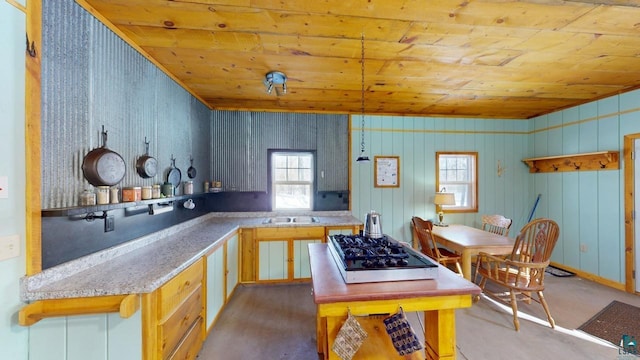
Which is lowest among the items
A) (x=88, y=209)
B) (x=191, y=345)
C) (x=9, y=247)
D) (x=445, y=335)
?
(x=191, y=345)

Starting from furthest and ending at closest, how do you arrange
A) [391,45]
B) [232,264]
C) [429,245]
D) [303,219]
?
[303,219]
[429,245]
[232,264]
[391,45]

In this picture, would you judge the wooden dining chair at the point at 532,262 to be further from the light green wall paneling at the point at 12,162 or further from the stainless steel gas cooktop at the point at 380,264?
the light green wall paneling at the point at 12,162

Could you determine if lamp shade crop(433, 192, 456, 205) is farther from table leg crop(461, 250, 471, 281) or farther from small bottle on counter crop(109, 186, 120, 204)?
small bottle on counter crop(109, 186, 120, 204)

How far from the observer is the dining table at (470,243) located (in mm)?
2709

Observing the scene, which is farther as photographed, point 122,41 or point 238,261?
point 238,261

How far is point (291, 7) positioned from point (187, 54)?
1.12 m

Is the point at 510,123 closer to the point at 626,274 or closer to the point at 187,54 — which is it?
the point at 626,274

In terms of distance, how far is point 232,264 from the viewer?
2.89m

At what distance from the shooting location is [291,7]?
5.24ft

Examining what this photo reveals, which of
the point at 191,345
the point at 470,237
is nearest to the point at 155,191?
the point at 191,345

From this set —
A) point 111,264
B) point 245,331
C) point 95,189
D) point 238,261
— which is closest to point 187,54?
point 95,189

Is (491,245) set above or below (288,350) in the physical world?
above

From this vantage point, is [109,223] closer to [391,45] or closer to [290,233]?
[290,233]

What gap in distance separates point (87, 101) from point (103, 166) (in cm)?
42
